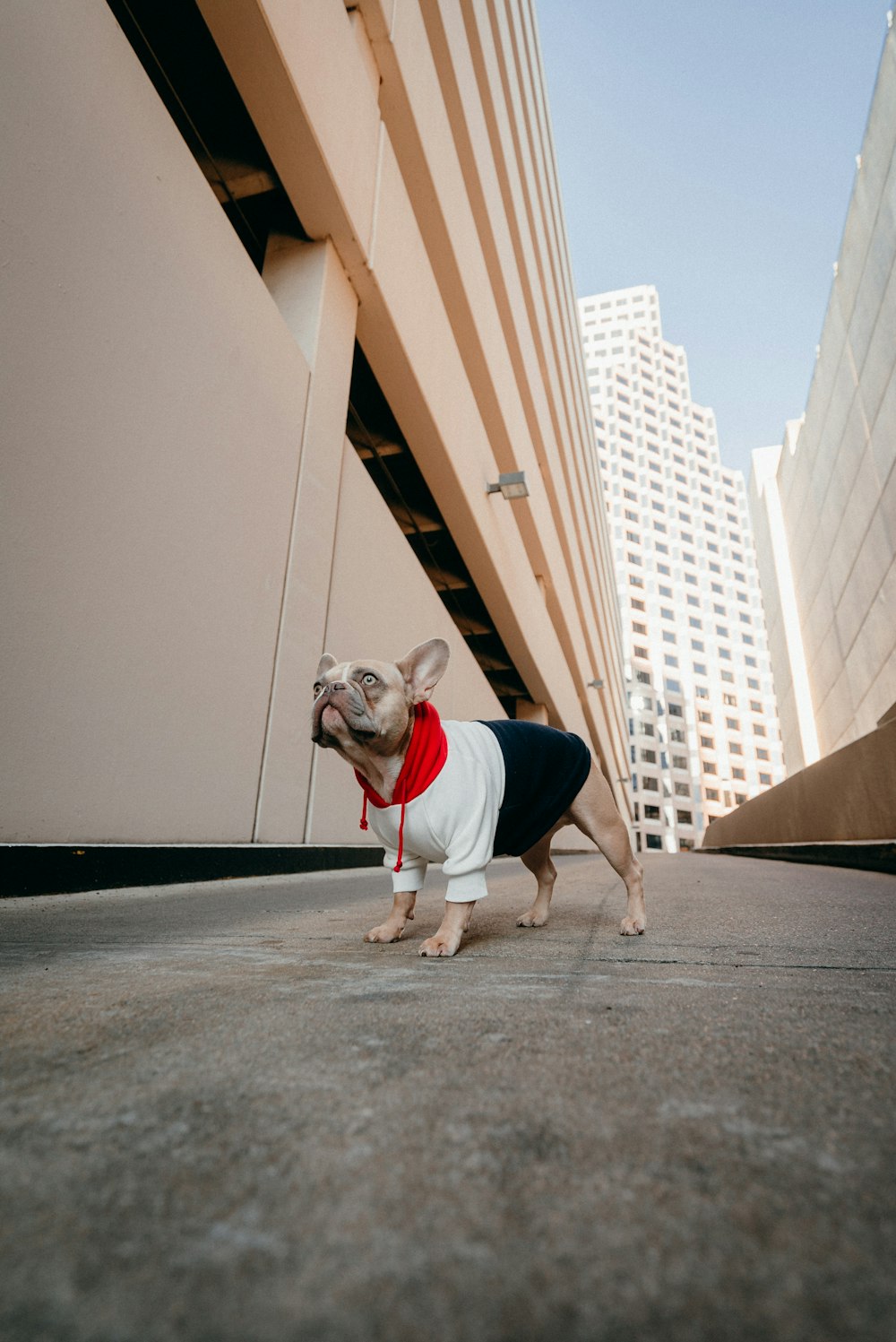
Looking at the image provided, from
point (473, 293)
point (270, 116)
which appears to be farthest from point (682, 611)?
point (270, 116)

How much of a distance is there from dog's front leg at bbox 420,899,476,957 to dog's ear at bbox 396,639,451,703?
2.35 feet

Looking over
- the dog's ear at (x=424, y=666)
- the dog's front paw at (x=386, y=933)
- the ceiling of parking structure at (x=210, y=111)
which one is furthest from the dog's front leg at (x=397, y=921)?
the ceiling of parking structure at (x=210, y=111)

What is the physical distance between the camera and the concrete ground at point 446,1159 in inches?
14.4

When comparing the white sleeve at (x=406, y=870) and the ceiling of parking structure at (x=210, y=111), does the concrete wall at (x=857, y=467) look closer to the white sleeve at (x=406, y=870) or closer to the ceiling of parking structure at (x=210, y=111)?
the ceiling of parking structure at (x=210, y=111)

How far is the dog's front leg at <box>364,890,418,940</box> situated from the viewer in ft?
6.45

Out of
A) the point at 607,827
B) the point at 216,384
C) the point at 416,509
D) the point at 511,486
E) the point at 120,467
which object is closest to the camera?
the point at 607,827

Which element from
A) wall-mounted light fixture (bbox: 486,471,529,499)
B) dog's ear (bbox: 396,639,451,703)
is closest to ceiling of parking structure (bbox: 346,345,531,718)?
wall-mounted light fixture (bbox: 486,471,529,499)

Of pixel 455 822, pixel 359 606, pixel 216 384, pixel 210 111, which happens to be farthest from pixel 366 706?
pixel 210 111

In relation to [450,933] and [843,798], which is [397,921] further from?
[843,798]

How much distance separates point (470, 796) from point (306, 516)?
373cm

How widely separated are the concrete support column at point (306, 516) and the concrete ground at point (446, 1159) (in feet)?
11.2

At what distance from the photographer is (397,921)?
6.70 ft

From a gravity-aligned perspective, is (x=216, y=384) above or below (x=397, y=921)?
above

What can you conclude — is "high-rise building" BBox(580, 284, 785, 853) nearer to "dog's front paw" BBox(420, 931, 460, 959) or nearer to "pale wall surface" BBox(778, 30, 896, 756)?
"pale wall surface" BBox(778, 30, 896, 756)
